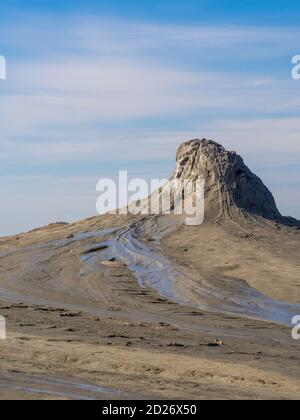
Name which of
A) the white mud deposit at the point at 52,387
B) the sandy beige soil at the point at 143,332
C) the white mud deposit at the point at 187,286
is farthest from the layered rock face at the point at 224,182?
the white mud deposit at the point at 52,387

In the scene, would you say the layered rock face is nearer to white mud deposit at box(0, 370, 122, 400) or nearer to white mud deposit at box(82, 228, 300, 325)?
white mud deposit at box(82, 228, 300, 325)

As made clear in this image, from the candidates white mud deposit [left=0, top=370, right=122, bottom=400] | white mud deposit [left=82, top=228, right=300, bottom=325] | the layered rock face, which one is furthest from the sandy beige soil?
the layered rock face

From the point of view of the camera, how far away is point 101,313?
911 inches

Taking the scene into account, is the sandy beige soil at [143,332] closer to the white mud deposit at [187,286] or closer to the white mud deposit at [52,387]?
the white mud deposit at [52,387]

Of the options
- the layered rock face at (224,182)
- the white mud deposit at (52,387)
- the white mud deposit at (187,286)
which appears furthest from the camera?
the layered rock face at (224,182)

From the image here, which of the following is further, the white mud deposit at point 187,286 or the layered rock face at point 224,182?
the layered rock face at point 224,182

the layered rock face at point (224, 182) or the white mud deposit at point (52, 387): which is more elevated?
the layered rock face at point (224, 182)

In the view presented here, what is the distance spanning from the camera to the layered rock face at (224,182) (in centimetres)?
4172

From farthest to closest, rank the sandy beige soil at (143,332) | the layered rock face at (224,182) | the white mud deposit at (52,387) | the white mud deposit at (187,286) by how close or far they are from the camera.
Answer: the layered rock face at (224,182) < the white mud deposit at (187,286) < the sandy beige soil at (143,332) < the white mud deposit at (52,387)

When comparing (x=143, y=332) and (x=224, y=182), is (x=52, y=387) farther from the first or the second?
(x=224, y=182)

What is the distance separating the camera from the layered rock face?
137 feet

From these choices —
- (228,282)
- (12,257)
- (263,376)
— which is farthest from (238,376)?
(12,257)

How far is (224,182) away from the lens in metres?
42.6
